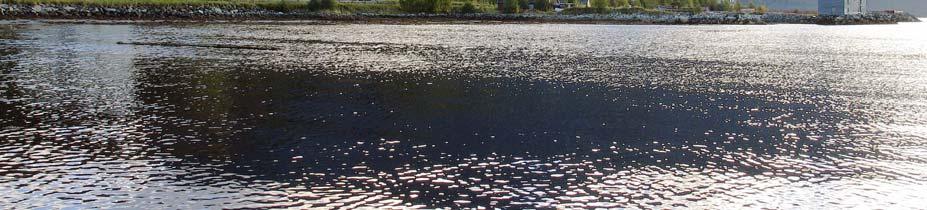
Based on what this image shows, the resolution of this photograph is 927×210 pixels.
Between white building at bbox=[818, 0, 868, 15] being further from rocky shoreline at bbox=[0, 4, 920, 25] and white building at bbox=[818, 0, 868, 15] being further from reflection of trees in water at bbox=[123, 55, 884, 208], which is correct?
reflection of trees in water at bbox=[123, 55, 884, 208]

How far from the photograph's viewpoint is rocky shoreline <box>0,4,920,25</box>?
75938 millimetres

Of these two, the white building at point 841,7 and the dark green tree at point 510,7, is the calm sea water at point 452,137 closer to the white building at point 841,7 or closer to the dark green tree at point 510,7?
the dark green tree at point 510,7

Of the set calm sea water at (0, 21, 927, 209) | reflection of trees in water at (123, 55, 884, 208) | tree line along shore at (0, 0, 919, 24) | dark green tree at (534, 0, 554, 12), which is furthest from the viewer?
dark green tree at (534, 0, 554, 12)

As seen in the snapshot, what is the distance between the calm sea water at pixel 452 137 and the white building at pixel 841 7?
354 ft

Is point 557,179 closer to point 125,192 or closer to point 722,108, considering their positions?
point 125,192

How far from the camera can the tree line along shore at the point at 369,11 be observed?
259ft

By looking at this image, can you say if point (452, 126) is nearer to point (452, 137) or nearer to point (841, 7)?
point (452, 137)

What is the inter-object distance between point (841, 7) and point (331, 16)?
264 ft

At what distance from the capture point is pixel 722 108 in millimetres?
16703

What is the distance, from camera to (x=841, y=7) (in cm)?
12350

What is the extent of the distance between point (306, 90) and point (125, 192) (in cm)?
1014

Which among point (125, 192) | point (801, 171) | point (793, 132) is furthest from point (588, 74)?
point (125, 192)

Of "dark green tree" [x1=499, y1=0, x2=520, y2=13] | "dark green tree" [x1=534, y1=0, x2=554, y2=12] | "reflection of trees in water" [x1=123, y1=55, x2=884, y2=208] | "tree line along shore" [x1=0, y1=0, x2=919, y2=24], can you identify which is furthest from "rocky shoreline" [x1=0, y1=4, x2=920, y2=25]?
"reflection of trees in water" [x1=123, y1=55, x2=884, y2=208]

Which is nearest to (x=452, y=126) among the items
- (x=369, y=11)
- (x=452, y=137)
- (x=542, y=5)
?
(x=452, y=137)
